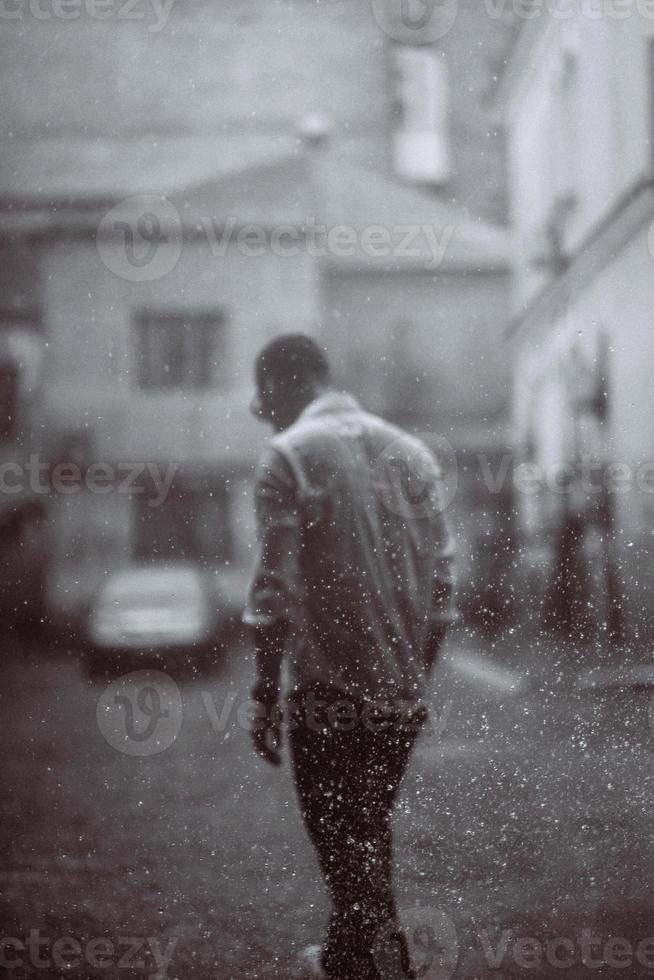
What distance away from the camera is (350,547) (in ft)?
5.43

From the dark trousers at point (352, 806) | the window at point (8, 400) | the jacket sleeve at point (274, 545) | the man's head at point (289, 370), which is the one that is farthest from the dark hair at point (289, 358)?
the dark trousers at point (352, 806)

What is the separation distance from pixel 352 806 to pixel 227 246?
1.06m

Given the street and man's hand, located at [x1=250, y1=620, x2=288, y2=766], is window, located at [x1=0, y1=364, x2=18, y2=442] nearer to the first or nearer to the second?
the street

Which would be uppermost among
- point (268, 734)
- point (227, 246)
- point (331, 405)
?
point (227, 246)

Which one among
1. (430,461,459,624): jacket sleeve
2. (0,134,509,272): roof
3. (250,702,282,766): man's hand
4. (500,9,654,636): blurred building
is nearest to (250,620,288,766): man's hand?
(250,702,282,766): man's hand

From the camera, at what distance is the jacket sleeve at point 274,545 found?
1.64m

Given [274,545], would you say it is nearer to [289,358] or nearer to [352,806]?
[289,358]

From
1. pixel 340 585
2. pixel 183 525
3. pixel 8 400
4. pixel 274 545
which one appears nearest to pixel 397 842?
pixel 340 585

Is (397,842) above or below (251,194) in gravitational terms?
below

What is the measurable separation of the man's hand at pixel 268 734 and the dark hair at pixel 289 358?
0.60 metres

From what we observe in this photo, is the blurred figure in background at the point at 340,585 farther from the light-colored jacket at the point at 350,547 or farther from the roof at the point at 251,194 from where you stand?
the roof at the point at 251,194

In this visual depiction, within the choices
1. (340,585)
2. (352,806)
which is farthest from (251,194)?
(352,806)

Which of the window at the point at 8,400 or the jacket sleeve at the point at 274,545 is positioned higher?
the window at the point at 8,400

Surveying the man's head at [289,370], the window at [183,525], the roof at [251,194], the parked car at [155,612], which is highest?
the roof at [251,194]
